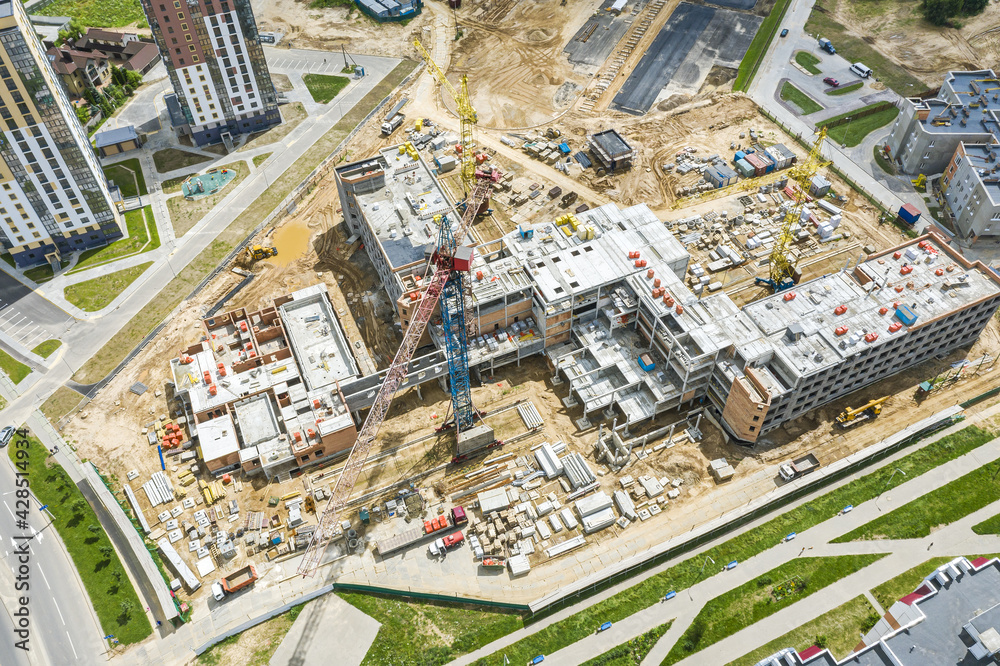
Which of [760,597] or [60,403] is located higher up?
[60,403]

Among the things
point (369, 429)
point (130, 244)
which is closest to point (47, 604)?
point (369, 429)

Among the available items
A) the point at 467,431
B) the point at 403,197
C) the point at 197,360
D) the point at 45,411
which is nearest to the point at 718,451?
the point at 467,431

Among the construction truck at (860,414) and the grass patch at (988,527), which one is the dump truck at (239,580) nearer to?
the construction truck at (860,414)

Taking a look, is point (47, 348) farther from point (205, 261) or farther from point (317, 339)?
point (317, 339)

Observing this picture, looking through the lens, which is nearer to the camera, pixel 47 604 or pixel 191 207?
pixel 47 604

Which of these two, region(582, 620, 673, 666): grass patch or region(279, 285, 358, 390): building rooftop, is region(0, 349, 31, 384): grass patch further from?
region(582, 620, 673, 666): grass patch

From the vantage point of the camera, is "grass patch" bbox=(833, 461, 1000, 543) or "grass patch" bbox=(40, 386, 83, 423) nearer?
"grass patch" bbox=(833, 461, 1000, 543)

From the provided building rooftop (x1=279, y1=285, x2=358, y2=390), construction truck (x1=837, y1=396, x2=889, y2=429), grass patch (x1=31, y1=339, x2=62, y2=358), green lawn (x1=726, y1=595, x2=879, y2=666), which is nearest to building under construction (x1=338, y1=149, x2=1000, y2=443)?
construction truck (x1=837, y1=396, x2=889, y2=429)

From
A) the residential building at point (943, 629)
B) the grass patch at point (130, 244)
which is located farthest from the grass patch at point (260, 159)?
the residential building at point (943, 629)
